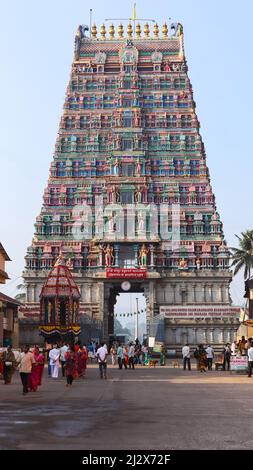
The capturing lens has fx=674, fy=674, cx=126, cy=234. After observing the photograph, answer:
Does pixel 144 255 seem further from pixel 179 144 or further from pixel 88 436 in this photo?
pixel 88 436

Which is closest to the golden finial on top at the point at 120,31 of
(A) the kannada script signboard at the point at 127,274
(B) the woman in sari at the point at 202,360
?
(A) the kannada script signboard at the point at 127,274

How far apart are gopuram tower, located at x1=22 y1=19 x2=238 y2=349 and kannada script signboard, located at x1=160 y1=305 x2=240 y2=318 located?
97 millimetres

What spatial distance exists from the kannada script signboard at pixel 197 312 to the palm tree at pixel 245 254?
2029 centimetres

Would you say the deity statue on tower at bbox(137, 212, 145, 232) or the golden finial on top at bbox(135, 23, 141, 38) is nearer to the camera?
the deity statue on tower at bbox(137, 212, 145, 232)

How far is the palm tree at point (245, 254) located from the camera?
8544 cm

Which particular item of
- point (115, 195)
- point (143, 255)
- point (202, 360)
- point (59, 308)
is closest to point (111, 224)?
point (115, 195)

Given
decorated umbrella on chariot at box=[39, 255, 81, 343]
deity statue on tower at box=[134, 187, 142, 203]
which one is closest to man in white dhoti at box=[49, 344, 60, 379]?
decorated umbrella on chariot at box=[39, 255, 81, 343]

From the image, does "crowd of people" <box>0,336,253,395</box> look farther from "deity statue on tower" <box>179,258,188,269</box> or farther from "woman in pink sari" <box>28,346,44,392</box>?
"deity statue on tower" <box>179,258,188,269</box>

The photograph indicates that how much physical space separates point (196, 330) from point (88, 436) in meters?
54.8

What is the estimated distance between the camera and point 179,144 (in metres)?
73.6

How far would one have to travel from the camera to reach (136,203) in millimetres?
70875

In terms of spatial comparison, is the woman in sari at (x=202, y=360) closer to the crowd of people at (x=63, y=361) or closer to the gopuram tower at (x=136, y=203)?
the crowd of people at (x=63, y=361)

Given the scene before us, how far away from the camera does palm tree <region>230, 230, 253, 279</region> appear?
85.4 metres

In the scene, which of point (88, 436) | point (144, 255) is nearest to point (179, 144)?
point (144, 255)
